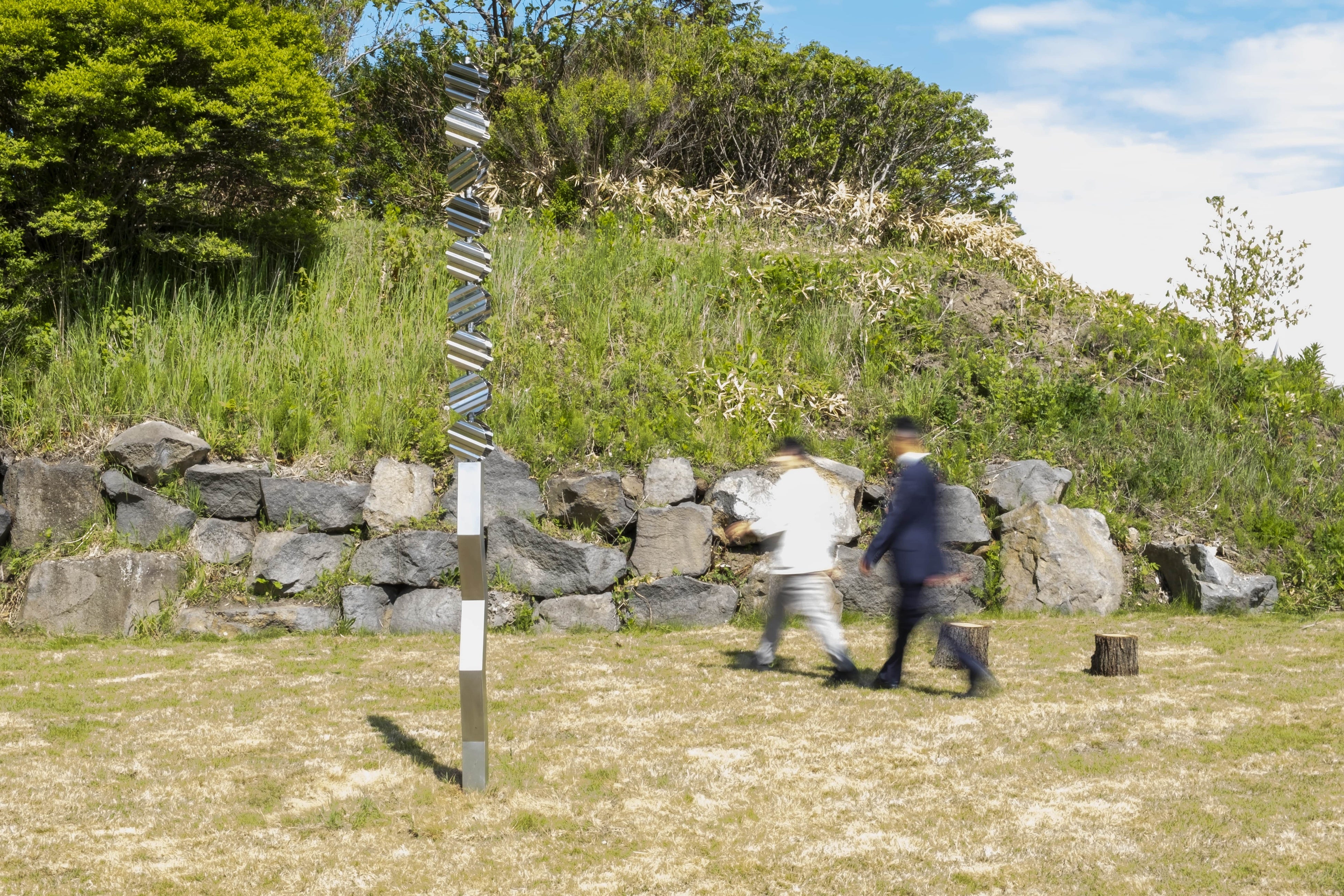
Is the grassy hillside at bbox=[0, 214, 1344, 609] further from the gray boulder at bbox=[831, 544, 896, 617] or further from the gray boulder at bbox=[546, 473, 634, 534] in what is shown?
the gray boulder at bbox=[831, 544, 896, 617]

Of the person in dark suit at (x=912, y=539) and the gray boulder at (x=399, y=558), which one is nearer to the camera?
the person in dark suit at (x=912, y=539)

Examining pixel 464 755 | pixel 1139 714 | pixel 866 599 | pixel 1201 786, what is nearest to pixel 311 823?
pixel 464 755

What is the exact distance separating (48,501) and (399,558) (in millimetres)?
3006

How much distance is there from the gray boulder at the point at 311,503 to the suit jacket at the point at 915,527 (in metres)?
4.90

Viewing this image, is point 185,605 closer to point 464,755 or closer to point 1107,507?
point 464,755

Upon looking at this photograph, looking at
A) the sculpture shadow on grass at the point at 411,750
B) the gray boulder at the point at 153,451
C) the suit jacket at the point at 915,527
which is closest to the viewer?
the sculpture shadow on grass at the point at 411,750

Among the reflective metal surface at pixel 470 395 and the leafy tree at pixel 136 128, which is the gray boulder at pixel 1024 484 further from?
the leafy tree at pixel 136 128

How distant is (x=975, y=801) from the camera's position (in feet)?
17.0

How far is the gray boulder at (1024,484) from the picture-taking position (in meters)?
10.7

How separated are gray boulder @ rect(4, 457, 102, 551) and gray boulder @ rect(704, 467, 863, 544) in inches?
213

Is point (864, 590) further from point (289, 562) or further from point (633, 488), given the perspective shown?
point (289, 562)

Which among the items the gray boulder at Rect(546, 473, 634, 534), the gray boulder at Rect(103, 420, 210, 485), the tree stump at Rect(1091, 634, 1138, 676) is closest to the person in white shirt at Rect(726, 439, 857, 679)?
the tree stump at Rect(1091, 634, 1138, 676)

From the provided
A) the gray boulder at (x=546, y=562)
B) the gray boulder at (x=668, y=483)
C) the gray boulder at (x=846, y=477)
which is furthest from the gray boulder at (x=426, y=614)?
the gray boulder at (x=846, y=477)

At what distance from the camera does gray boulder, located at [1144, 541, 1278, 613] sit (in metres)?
10.2
